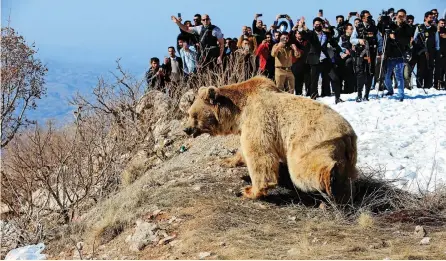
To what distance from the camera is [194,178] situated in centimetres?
888

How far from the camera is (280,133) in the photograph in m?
8.07

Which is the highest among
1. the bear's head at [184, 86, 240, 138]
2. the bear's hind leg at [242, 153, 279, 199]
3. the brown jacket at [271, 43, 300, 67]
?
the brown jacket at [271, 43, 300, 67]

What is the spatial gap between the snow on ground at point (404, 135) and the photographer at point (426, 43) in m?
1.05

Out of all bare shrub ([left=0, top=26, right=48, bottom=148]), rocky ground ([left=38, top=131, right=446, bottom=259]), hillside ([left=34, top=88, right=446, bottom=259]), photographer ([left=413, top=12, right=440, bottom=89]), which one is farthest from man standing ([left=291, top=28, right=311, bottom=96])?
bare shrub ([left=0, top=26, right=48, bottom=148])

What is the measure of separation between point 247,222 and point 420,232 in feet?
6.66

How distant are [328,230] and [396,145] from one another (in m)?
5.77

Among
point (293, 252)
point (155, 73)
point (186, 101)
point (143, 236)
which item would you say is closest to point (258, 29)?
point (155, 73)

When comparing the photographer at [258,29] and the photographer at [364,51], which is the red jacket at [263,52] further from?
the photographer at [364,51]

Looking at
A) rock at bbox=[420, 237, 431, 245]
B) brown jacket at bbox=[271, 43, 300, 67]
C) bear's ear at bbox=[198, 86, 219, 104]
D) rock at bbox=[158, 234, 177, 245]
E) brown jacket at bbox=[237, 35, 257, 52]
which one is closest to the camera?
rock at bbox=[420, 237, 431, 245]

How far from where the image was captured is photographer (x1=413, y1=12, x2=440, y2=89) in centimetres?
1903

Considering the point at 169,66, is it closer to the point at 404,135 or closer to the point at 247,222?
the point at 404,135

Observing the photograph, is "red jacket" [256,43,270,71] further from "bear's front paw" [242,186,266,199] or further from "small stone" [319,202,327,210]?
"small stone" [319,202,327,210]

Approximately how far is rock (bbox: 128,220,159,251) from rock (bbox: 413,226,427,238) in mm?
3025

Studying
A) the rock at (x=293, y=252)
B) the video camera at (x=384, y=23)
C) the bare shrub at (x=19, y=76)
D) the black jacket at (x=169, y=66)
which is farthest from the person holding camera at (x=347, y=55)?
the bare shrub at (x=19, y=76)
